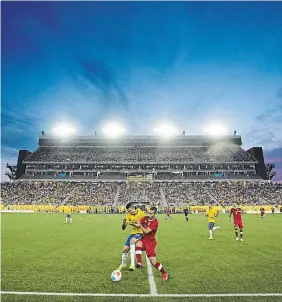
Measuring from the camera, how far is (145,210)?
148 ft

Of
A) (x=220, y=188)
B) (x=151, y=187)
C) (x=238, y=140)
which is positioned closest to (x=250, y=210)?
(x=220, y=188)

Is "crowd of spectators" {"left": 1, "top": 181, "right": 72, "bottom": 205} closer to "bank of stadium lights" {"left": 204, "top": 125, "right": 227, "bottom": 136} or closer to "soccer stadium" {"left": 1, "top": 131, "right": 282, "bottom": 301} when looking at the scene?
"soccer stadium" {"left": 1, "top": 131, "right": 282, "bottom": 301}

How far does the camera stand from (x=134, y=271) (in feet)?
27.6

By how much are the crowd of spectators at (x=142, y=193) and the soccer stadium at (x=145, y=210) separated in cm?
22

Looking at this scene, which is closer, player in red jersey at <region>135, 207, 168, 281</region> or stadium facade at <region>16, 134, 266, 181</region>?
player in red jersey at <region>135, 207, 168, 281</region>

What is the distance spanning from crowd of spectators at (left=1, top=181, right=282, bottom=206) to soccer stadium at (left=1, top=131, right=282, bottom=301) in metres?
0.22

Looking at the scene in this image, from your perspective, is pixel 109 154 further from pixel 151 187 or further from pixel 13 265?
pixel 13 265

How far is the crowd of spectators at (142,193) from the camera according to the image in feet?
182

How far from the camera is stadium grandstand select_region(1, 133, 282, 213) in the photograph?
56000mm

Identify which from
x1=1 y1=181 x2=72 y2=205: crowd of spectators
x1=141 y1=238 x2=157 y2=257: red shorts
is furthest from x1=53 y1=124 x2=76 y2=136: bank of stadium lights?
x1=141 y1=238 x2=157 y2=257: red shorts

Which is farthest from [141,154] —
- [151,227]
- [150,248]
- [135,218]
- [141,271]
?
[150,248]

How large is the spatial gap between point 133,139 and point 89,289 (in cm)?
7422

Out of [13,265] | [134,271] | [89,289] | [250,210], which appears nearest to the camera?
[89,289]

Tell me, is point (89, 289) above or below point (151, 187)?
below
